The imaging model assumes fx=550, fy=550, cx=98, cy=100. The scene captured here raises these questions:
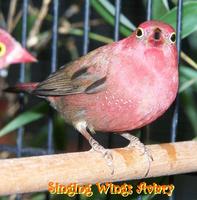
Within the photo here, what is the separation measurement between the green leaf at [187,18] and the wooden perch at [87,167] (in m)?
0.45

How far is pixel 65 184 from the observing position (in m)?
1.09

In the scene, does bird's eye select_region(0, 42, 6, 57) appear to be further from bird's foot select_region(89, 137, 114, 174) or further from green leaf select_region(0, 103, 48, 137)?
bird's foot select_region(89, 137, 114, 174)

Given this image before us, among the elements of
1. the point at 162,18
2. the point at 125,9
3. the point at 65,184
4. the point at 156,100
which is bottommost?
the point at 65,184

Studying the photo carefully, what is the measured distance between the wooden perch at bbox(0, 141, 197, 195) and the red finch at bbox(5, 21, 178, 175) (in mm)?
34

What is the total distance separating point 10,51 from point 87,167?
64 centimetres

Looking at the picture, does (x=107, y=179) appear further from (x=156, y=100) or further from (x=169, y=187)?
(x=169, y=187)

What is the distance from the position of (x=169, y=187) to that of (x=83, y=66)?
394 millimetres

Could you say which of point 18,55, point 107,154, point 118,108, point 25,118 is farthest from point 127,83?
point 25,118

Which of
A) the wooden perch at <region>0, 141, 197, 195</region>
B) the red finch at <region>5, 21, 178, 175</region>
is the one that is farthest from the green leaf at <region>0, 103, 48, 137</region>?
the wooden perch at <region>0, 141, 197, 195</region>

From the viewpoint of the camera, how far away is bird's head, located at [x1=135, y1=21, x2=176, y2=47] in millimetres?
1239

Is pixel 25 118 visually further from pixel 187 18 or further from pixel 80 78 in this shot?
pixel 187 18

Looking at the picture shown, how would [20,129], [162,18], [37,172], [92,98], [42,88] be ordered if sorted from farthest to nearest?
[20,129], [162,18], [42,88], [92,98], [37,172]

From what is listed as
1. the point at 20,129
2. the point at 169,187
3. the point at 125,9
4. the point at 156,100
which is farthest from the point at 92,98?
the point at 125,9

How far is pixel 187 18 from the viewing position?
1660 millimetres
